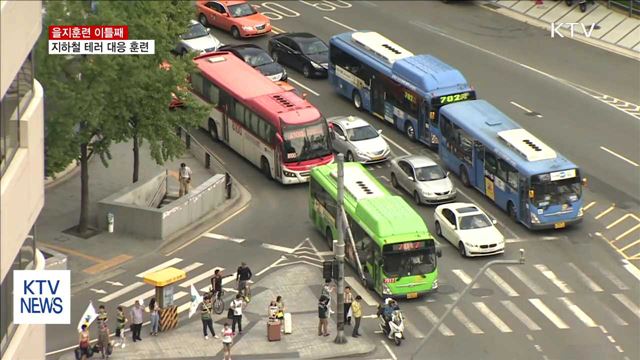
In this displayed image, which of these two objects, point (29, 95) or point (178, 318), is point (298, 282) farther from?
point (29, 95)

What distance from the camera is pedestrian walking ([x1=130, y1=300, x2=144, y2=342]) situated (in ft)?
165

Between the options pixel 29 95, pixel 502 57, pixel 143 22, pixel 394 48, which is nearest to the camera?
pixel 29 95

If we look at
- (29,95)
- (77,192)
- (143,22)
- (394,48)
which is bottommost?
(77,192)

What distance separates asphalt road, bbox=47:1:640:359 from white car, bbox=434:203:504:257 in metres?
0.50

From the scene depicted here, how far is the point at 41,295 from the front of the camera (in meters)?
30.4

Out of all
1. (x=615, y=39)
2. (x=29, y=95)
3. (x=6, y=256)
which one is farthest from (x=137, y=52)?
(x=615, y=39)

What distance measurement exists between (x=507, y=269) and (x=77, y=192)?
19319 mm

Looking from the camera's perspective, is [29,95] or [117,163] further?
[117,163]

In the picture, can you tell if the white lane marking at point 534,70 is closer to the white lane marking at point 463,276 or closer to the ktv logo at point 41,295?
the white lane marking at point 463,276

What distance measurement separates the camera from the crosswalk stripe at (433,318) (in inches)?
2060

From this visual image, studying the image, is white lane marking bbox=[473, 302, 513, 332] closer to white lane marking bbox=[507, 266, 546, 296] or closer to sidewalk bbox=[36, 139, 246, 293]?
white lane marking bbox=[507, 266, 546, 296]

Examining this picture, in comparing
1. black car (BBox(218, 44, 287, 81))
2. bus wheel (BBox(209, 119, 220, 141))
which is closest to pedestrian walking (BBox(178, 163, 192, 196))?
bus wheel (BBox(209, 119, 220, 141))

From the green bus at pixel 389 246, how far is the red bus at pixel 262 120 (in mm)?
8342

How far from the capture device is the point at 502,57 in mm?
82500
